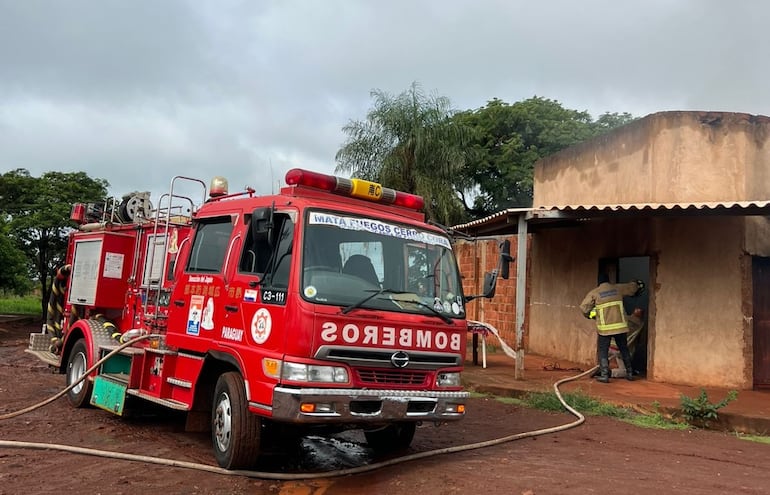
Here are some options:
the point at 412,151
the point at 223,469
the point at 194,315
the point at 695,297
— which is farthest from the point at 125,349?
the point at 412,151

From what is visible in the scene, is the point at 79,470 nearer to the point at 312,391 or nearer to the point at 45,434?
the point at 45,434

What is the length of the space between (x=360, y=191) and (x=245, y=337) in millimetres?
1643

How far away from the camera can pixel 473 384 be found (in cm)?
976

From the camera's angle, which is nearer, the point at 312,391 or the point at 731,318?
the point at 312,391

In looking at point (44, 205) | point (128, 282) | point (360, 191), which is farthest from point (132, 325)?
point (44, 205)

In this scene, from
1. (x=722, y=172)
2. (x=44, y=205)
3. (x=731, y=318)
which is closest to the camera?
(x=731, y=318)

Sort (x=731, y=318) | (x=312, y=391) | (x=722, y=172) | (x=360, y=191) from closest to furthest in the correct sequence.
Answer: (x=312, y=391)
(x=360, y=191)
(x=731, y=318)
(x=722, y=172)

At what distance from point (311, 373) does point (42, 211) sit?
23073mm

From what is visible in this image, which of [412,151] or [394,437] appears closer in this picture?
[394,437]

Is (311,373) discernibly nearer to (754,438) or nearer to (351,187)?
(351,187)

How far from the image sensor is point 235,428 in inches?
196

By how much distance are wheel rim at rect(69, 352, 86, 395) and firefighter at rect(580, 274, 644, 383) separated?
7402mm

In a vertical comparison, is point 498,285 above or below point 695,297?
above

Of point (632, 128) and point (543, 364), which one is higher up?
point (632, 128)
